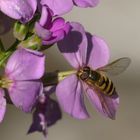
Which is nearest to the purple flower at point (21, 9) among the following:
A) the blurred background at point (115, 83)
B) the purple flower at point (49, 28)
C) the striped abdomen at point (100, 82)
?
the purple flower at point (49, 28)

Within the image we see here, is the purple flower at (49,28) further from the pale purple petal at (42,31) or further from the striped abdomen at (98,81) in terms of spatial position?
the striped abdomen at (98,81)

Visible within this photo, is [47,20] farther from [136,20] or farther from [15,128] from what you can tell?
[136,20]

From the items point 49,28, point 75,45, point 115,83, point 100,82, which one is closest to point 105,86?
point 100,82

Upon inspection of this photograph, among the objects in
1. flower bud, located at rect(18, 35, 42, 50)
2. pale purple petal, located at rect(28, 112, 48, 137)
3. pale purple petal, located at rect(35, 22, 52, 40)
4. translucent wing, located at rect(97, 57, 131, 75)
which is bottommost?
pale purple petal, located at rect(28, 112, 48, 137)

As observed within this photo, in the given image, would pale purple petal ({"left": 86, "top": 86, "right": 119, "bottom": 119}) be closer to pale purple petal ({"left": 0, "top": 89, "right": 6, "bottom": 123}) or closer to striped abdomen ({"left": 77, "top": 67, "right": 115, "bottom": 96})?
striped abdomen ({"left": 77, "top": 67, "right": 115, "bottom": 96})

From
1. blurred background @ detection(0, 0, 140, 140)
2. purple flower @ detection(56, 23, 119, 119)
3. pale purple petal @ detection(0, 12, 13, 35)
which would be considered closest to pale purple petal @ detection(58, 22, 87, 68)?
purple flower @ detection(56, 23, 119, 119)

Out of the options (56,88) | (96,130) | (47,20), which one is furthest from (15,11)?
(96,130)
